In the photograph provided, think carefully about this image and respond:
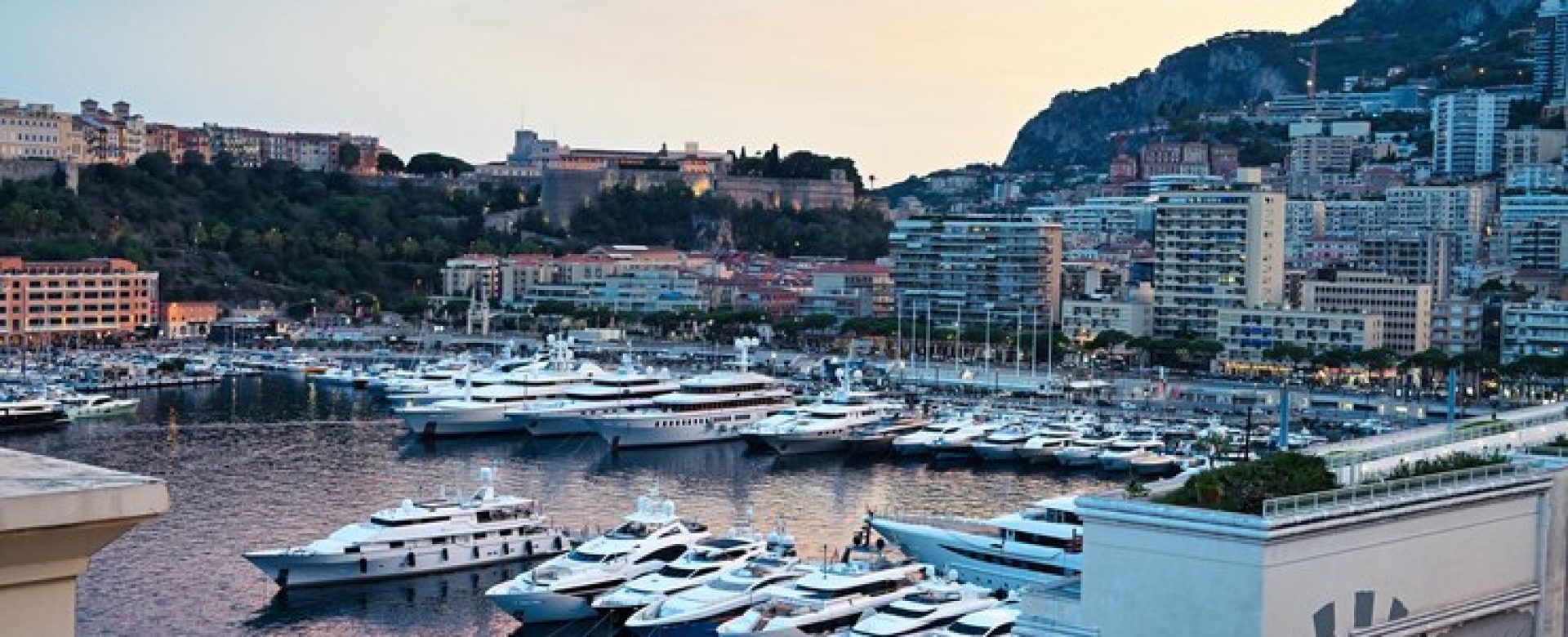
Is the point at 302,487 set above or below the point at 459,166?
below

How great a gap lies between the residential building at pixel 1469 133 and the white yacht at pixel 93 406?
53.0 meters

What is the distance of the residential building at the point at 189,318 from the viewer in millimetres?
52219

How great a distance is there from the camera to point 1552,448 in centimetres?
1052

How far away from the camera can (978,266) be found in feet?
163

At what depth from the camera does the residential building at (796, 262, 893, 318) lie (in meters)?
55.5

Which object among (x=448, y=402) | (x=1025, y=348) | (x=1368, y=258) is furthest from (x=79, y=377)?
(x=1368, y=258)

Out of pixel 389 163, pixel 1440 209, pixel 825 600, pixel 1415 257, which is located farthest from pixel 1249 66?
pixel 825 600

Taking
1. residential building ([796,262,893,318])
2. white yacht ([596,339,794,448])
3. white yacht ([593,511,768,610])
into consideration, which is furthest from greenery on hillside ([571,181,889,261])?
white yacht ([593,511,768,610])

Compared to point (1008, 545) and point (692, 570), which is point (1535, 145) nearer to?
point (1008, 545)

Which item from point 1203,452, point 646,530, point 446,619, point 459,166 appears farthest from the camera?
point 459,166

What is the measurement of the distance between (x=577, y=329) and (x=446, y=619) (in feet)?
120

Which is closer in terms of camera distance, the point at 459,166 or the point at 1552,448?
the point at 1552,448

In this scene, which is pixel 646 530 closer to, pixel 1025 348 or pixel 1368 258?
pixel 1025 348

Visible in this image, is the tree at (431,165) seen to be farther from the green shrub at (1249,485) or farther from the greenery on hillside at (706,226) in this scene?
the green shrub at (1249,485)
